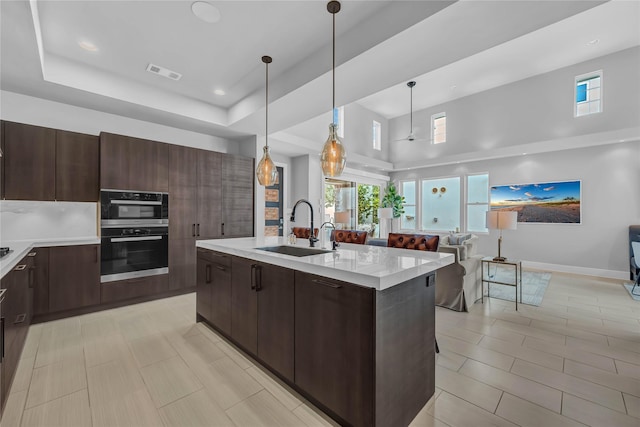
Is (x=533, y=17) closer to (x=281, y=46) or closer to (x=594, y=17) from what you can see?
(x=281, y=46)

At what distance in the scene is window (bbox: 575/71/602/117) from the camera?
5.53m

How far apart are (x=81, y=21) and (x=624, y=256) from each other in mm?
8895

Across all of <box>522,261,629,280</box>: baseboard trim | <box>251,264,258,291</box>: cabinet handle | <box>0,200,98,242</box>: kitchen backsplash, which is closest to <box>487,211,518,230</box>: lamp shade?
<box>522,261,629,280</box>: baseboard trim

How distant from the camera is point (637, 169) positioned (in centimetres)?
515

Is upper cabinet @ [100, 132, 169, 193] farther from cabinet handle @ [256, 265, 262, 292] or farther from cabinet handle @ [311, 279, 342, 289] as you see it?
cabinet handle @ [311, 279, 342, 289]

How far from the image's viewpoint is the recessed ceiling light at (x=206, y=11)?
2.38m

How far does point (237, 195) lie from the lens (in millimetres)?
4805

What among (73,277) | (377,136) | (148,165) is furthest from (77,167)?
(377,136)

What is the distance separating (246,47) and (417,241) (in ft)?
9.27

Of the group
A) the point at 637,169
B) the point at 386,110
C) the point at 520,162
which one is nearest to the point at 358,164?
the point at 386,110

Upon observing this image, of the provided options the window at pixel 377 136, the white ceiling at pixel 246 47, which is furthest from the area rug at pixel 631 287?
the window at pixel 377 136

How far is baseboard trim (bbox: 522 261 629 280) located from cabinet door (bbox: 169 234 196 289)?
23.3 ft

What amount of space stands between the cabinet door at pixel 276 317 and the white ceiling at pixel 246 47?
2.13 m

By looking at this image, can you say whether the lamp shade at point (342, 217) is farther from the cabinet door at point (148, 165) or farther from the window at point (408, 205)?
A: the window at point (408, 205)
